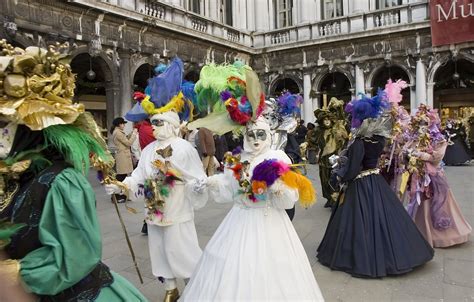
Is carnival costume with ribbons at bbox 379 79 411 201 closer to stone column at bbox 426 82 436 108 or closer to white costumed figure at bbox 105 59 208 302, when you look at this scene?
white costumed figure at bbox 105 59 208 302

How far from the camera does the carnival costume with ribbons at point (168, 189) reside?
11.0 feet

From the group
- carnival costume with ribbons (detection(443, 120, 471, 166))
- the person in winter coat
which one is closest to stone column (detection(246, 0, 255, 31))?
carnival costume with ribbons (detection(443, 120, 471, 166))

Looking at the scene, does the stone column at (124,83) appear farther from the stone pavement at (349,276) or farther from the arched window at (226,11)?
the arched window at (226,11)

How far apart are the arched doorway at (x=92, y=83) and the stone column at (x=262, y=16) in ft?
29.1

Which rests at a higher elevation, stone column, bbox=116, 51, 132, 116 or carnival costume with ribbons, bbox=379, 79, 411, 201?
stone column, bbox=116, 51, 132, 116

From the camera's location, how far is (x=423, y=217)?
496 centimetres

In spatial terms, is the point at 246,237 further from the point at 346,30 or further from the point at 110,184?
the point at 346,30

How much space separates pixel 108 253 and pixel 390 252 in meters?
3.36

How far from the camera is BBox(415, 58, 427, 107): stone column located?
15.8m

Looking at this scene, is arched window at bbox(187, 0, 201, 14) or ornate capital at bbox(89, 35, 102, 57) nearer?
ornate capital at bbox(89, 35, 102, 57)

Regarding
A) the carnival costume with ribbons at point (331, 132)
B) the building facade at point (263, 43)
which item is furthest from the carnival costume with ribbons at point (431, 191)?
the building facade at point (263, 43)

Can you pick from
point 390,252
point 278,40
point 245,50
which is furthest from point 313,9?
point 390,252

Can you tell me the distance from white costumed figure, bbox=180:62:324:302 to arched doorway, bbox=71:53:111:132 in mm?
→ 9914

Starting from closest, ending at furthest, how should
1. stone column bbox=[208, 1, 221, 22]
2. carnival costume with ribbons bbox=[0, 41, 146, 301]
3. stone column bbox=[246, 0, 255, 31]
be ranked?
carnival costume with ribbons bbox=[0, 41, 146, 301] → stone column bbox=[208, 1, 221, 22] → stone column bbox=[246, 0, 255, 31]
